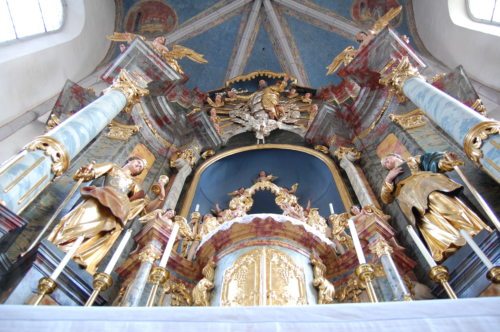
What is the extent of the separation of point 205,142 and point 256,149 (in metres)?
1.10

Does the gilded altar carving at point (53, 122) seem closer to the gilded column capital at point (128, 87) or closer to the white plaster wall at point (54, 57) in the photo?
the white plaster wall at point (54, 57)

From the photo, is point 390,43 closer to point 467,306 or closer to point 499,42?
point 499,42

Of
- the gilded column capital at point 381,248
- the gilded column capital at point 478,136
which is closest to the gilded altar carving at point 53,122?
the gilded column capital at point 381,248

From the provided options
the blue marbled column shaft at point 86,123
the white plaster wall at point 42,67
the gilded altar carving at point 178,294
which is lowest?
the gilded altar carving at point 178,294

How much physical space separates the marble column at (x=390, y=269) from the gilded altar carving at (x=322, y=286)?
571mm

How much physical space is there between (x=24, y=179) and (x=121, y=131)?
3544 millimetres

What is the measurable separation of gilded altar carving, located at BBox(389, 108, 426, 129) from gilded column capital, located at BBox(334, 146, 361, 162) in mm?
953

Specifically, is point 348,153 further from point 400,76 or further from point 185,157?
point 185,157

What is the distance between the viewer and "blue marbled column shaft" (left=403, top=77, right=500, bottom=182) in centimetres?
388

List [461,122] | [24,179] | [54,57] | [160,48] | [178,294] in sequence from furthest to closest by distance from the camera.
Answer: [54,57] < [160,48] < [178,294] < [461,122] < [24,179]

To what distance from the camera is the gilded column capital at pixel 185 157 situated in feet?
26.1

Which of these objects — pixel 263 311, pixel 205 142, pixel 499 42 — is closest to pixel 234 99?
pixel 205 142

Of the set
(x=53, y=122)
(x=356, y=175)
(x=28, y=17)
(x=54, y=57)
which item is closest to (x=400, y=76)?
(x=356, y=175)

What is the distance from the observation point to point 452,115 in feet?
15.4
